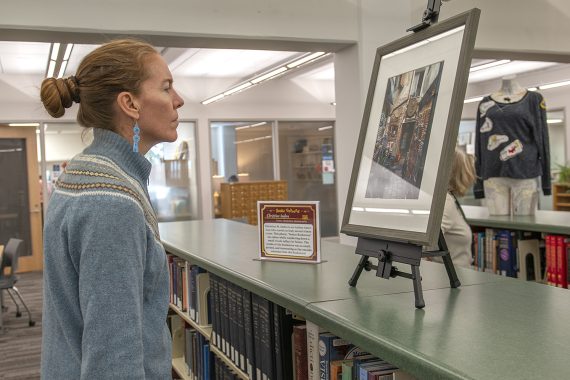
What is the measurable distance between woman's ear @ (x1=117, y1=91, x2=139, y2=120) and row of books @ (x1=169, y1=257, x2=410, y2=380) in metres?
0.80

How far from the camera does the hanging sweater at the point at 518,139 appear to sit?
440cm

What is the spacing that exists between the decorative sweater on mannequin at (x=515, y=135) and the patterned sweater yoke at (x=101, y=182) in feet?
12.0

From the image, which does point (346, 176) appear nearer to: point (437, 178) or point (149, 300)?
point (437, 178)

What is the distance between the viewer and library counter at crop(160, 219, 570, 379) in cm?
114

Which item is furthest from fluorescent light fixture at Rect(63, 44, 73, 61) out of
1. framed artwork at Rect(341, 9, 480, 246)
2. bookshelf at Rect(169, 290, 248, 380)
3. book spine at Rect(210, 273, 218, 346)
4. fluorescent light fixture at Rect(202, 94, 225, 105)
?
framed artwork at Rect(341, 9, 480, 246)

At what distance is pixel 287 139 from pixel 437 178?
10.3 meters

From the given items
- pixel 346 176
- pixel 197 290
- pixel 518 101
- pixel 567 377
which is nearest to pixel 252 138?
pixel 346 176

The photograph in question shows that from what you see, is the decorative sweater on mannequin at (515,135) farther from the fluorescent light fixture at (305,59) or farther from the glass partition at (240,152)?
the glass partition at (240,152)

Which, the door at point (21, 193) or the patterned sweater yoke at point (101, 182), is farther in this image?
the door at point (21, 193)

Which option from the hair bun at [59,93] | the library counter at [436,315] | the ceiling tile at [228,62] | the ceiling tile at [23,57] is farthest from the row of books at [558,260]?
the ceiling tile at [23,57]

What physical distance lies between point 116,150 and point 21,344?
5.09m

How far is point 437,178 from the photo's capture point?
157 cm

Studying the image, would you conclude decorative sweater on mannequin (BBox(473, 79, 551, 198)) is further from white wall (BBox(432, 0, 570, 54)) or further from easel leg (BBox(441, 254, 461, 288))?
easel leg (BBox(441, 254, 461, 288))

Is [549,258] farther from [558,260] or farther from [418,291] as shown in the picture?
[418,291]
